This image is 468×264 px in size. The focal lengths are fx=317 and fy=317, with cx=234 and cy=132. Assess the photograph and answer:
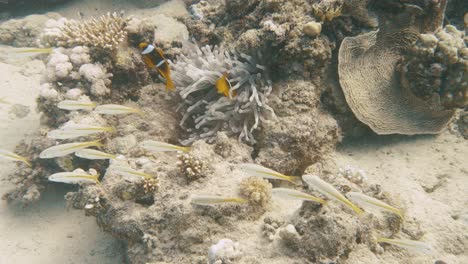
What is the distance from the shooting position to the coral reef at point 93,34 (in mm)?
5301

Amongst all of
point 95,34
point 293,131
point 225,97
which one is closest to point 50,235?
point 95,34

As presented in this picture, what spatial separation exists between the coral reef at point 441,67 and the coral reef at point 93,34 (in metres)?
4.67

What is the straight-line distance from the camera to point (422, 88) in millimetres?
4680

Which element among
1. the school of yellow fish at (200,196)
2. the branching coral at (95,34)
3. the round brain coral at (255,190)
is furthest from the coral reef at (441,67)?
the branching coral at (95,34)

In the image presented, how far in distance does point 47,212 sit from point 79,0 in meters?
7.46

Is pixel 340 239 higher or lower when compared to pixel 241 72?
lower

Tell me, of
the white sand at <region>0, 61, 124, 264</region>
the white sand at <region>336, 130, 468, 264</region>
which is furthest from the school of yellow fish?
the white sand at <region>0, 61, 124, 264</region>

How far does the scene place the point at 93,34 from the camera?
5.45m

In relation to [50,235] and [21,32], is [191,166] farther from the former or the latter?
[21,32]

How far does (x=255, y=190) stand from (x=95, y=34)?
13.1 feet

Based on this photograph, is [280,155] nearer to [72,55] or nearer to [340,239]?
[340,239]

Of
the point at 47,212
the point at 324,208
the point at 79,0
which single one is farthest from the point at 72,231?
the point at 79,0

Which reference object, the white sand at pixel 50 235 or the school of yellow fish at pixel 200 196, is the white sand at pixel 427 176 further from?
the white sand at pixel 50 235

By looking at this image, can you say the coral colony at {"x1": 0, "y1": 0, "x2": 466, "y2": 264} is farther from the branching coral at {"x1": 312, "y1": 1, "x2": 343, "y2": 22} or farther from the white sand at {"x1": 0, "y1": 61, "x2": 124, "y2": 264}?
the white sand at {"x1": 0, "y1": 61, "x2": 124, "y2": 264}
